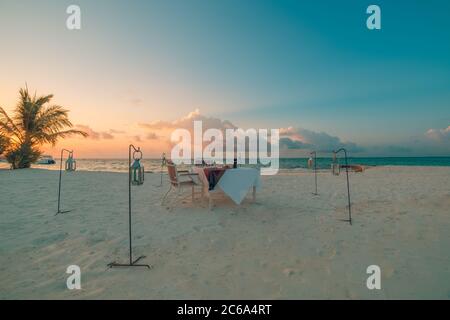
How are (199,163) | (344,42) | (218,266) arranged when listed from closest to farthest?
1. (218,266)
2. (199,163)
3. (344,42)

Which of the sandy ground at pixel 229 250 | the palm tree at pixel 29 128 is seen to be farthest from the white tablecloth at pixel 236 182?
the palm tree at pixel 29 128

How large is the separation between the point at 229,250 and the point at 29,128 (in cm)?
1648

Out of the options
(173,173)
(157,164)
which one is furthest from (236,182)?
(157,164)

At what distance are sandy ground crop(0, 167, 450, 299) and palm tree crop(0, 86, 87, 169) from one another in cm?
1062

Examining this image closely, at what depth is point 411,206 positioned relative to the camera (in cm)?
530

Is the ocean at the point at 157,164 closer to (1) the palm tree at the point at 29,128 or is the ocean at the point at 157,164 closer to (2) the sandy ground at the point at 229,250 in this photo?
(1) the palm tree at the point at 29,128

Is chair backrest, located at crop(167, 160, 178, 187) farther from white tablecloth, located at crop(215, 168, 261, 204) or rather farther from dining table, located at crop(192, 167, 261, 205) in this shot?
white tablecloth, located at crop(215, 168, 261, 204)

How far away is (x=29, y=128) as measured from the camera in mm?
13984

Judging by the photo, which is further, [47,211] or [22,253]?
[47,211]

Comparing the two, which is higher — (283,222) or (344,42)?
(344,42)
